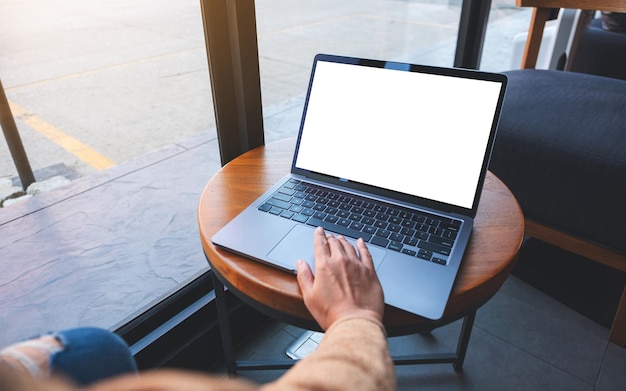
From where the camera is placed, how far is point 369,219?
76 centimetres

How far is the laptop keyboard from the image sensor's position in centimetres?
70

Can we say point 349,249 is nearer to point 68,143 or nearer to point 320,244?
point 320,244

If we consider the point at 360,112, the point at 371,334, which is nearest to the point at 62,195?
the point at 360,112

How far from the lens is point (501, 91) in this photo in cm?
74

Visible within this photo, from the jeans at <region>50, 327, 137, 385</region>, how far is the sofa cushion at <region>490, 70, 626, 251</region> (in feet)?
3.93

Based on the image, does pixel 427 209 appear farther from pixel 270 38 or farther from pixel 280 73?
pixel 270 38

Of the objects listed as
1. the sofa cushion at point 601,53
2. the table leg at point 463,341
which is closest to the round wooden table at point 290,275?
the table leg at point 463,341

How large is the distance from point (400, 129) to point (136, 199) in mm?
1497

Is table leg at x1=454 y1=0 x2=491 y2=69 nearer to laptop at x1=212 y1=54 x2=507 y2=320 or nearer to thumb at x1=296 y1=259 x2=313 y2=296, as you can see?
laptop at x1=212 y1=54 x2=507 y2=320

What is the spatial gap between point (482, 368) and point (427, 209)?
26.9 inches

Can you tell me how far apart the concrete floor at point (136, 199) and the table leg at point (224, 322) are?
110 millimetres

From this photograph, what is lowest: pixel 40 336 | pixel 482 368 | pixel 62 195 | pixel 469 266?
pixel 482 368

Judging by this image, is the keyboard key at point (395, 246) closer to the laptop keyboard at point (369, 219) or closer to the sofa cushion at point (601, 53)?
the laptop keyboard at point (369, 219)

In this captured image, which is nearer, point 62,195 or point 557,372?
point 557,372
